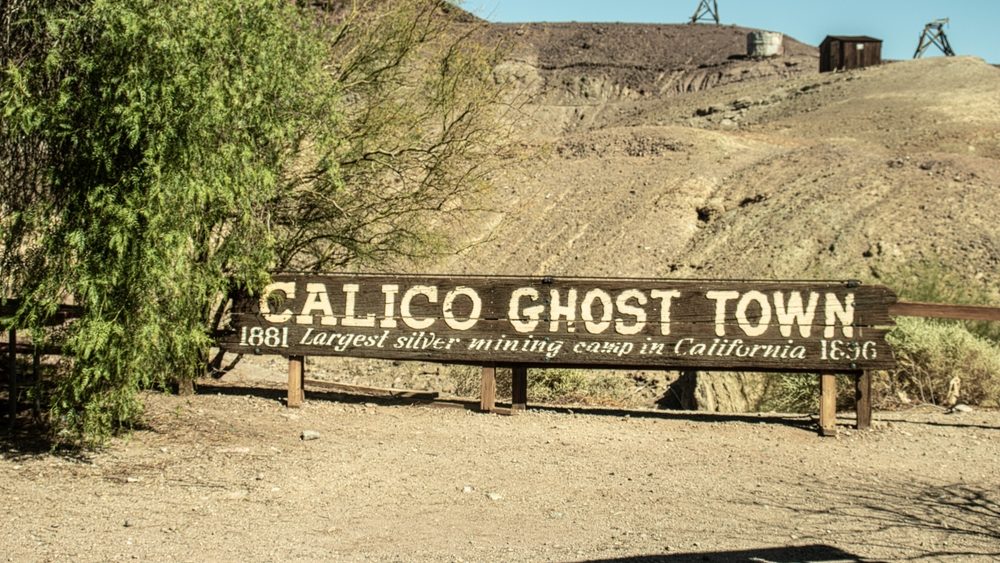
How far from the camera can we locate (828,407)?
1022cm

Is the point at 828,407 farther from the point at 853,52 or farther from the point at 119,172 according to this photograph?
the point at 853,52

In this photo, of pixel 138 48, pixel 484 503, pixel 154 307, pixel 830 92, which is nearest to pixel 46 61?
pixel 138 48

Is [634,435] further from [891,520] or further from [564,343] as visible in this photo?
[891,520]

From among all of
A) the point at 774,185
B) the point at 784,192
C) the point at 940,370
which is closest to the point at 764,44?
the point at 774,185

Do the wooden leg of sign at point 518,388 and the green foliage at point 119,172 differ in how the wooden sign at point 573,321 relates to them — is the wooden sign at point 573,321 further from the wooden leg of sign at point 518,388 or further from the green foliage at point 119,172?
the green foliage at point 119,172

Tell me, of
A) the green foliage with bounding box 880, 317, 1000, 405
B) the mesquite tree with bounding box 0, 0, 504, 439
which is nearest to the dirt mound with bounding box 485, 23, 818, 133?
the green foliage with bounding box 880, 317, 1000, 405

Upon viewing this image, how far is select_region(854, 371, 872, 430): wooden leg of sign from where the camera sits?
33.7 feet

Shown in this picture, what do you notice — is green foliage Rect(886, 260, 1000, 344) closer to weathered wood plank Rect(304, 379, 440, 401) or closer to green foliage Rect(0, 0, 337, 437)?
weathered wood plank Rect(304, 379, 440, 401)

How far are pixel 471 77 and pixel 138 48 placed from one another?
6398mm

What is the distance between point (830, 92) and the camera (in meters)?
49.0

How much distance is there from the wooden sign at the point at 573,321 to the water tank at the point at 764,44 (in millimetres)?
60176

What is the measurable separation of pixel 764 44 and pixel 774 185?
3608 cm

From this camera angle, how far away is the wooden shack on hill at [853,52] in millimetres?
54156

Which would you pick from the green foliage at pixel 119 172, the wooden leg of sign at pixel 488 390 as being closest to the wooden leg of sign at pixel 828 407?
the wooden leg of sign at pixel 488 390
